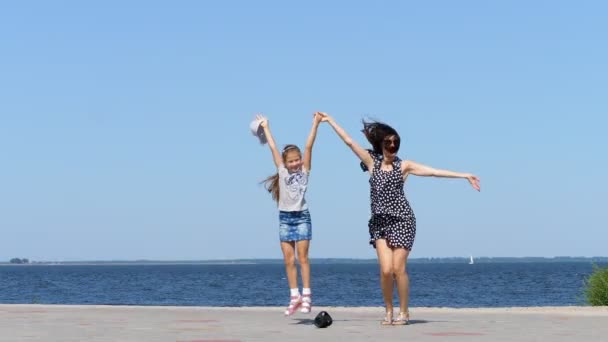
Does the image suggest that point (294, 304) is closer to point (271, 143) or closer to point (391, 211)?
point (391, 211)

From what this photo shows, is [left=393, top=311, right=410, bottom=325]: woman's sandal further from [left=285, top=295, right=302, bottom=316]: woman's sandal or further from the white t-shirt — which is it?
the white t-shirt

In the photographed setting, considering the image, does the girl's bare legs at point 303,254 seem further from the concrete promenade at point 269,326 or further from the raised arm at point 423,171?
the raised arm at point 423,171

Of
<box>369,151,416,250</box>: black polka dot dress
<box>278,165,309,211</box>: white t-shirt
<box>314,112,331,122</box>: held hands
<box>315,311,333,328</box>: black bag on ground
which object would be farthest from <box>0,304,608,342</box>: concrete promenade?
<box>314,112,331,122</box>: held hands

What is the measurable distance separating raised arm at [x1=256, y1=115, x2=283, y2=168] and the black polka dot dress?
3.23 feet

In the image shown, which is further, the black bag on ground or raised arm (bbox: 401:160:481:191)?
raised arm (bbox: 401:160:481:191)

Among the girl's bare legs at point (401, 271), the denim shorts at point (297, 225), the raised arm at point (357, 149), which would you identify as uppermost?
the raised arm at point (357, 149)

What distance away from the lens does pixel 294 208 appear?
1150 centimetres

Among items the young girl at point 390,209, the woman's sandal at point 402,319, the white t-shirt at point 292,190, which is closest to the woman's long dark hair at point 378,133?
the young girl at point 390,209

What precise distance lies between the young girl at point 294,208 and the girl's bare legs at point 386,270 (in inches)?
29.1

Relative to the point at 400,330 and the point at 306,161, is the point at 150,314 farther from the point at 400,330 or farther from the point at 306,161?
the point at 400,330

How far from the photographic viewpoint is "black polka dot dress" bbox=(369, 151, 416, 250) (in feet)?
36.7

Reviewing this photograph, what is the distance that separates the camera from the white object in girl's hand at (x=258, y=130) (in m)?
12.0

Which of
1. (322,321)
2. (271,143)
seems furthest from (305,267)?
(271,143)

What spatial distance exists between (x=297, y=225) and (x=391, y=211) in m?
0.97
